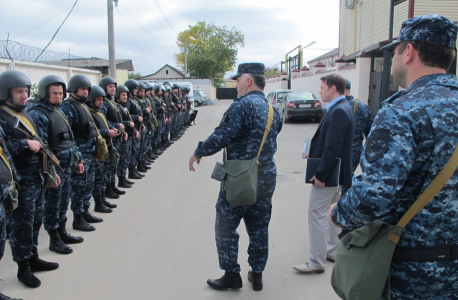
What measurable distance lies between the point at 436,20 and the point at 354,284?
1176 millimetres

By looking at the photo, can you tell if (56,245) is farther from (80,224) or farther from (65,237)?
(80,224)

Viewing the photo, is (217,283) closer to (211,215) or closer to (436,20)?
(211,215)

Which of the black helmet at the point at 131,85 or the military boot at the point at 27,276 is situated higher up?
the black helmet at the point at 131,85

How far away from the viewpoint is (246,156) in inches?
121

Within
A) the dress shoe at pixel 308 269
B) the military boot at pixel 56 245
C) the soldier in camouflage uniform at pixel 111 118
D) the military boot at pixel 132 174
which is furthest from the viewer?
the military boot at pixel 132 174

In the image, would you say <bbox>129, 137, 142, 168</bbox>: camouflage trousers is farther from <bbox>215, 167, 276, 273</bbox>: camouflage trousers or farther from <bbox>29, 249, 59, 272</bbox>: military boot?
<bbox>215, 167, 276, 273</bbox>: camouflage trousers

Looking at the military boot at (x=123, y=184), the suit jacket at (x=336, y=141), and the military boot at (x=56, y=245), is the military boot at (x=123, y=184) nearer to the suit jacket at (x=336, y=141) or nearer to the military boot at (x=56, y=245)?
the military boot at (x=56, y=245)

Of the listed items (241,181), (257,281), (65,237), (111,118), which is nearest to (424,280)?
(241,181)

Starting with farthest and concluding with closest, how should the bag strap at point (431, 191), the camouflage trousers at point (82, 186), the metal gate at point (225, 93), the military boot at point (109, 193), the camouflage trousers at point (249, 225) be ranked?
the metal gate at point (225, 93)
the military boot at point (109, 193)
the camouflage trousers at point (82, 186)
the camouflage trousers at point (249, 225)
the bag strap at point (431, 191)

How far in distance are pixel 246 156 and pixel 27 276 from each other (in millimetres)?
2287

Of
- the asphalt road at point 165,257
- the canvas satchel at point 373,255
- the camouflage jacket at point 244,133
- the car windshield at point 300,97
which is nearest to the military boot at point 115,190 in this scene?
the asphalt road at point 165,257

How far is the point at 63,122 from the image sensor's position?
13.0 ft

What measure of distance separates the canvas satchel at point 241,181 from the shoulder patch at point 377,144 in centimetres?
145

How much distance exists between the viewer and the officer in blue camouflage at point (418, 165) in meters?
1.44
